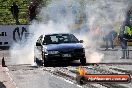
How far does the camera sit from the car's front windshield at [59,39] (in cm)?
1978

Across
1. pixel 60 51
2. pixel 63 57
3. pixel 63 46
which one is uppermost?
pixel 63 46

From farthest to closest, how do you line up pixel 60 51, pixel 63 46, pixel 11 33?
pixel 11 33 → pixel 63 46 → pixel 60 51

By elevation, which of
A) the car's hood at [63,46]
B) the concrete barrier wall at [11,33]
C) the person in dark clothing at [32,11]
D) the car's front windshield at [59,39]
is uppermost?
the person in dark clothing at [32,11]

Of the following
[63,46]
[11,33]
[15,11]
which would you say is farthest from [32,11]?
[63,46]

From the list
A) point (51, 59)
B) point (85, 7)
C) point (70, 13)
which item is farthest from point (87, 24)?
point (51, 59)

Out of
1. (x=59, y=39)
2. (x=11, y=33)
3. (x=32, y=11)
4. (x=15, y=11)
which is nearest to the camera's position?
(x=59, y=39)

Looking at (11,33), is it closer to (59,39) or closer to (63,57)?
(59,39)

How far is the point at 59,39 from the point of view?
19.8 meters

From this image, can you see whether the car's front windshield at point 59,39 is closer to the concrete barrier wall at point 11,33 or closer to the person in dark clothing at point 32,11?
the concrete barrier wall at point 11,33

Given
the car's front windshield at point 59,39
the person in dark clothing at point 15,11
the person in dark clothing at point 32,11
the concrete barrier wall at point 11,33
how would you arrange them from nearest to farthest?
the car's front windshield at point 59,39
the concrete barrier wall at point 11,33
the person in dark clothing at point 15,11
the person in dark clothing at point 32,11

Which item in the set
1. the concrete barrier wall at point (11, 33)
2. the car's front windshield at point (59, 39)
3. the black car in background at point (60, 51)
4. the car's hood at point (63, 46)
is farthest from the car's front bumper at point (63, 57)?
the concrete barrier wall at point (11, 33)

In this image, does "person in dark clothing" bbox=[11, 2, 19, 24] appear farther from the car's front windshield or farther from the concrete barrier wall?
the car's front windshield

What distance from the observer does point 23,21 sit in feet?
134

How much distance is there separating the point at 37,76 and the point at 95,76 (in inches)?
350
